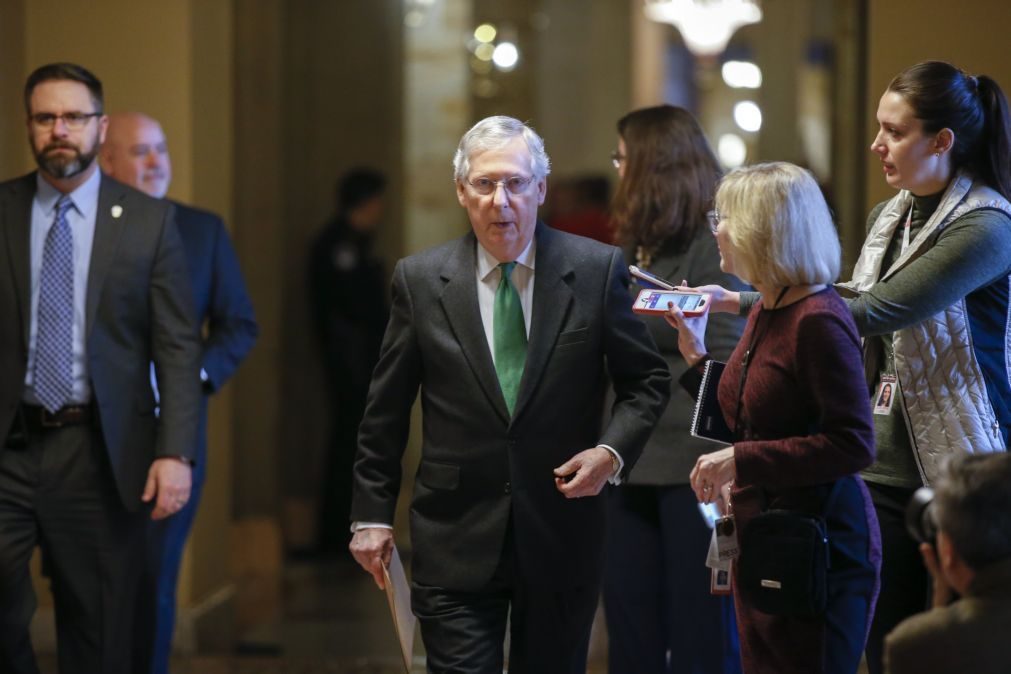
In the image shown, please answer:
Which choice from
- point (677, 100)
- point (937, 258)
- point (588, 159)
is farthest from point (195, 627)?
point (677, 100)

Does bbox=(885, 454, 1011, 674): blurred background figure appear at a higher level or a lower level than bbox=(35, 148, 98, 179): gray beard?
lower

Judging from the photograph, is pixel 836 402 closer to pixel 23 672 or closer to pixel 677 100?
pixel 23 672

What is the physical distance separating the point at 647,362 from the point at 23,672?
2.10 metres

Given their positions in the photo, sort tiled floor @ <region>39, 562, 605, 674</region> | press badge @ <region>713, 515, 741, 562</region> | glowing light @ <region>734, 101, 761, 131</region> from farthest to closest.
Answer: glowing light @ <region>734, 101, 761, 131</region>, tiled floor @ <region>39, 562, 605, 674</region>, press badge @ <region>713, 515, 741, 562</region>

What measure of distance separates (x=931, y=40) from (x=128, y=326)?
2.92 m

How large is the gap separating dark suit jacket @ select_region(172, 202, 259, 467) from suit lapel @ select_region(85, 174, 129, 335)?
0.84m

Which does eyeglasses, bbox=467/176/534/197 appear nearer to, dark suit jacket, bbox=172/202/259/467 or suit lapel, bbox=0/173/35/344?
suit lapel, bbox=0/173/35/344

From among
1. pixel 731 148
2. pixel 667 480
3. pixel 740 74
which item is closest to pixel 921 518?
pixel 667 480

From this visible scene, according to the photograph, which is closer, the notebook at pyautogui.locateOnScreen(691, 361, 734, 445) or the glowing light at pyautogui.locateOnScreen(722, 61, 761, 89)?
the notebook at pyautogui.locateOnScreen(691, 361, 734, 445)

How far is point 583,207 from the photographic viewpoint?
923cm

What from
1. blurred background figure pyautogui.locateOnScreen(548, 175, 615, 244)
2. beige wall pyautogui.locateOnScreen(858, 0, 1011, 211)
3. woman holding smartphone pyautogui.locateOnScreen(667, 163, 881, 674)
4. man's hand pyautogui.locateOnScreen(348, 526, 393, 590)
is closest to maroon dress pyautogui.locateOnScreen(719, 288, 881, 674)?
woman holding smartphone pyautogui.locateOnScreen(667, 163, 881, 674)

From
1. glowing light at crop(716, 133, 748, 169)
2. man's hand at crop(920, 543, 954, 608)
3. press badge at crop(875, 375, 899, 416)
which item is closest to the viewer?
man's hand at crop(920, 543, 954, 608)

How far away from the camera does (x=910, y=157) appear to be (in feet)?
11.9

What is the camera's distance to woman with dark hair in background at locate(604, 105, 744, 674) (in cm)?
443
